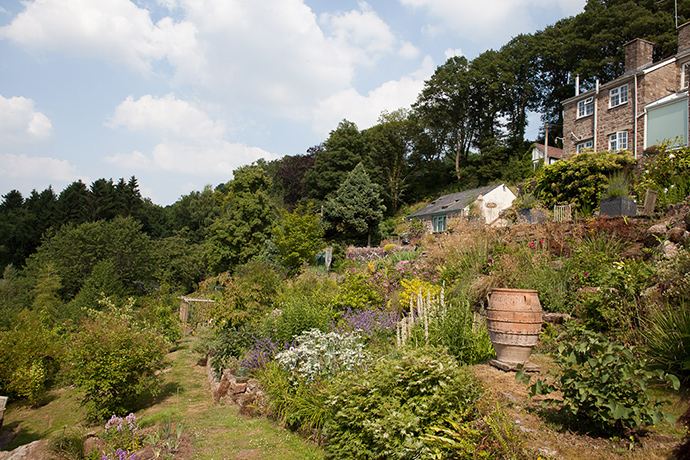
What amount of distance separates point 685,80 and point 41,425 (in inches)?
1098

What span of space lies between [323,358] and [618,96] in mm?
24058

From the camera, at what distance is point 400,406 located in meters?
3.43

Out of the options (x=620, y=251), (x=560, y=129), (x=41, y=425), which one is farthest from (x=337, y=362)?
(x=560, y=129)

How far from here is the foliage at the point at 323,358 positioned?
495 cm

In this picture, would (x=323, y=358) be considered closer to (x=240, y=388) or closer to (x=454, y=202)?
(x=240, y=388)

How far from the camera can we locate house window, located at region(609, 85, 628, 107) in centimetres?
2083

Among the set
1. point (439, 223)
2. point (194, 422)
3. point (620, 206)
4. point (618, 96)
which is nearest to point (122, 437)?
point (194, 422)

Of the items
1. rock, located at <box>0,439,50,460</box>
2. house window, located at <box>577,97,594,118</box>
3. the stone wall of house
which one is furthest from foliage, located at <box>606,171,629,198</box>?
house window, located at <box>577,97,594,118</box>

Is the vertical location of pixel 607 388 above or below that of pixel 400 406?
above

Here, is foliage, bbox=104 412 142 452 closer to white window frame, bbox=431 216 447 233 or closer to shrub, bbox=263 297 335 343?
shrub, bbox=263 297 335 343

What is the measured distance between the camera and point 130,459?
13.8ft

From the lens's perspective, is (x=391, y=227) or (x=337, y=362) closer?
(x=337, y=362)

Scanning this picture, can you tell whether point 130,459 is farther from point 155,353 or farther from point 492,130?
point 492,130

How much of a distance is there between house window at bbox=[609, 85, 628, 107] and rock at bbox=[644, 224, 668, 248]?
18.9 meters
